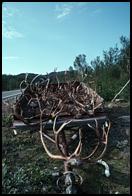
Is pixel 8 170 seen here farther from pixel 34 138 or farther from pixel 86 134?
pixel 86 134

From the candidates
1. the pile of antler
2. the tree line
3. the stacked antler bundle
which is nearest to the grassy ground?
the pile of antler

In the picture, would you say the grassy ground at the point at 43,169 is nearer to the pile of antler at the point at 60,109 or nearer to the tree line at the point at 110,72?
the pile of antler at the point at 60,109

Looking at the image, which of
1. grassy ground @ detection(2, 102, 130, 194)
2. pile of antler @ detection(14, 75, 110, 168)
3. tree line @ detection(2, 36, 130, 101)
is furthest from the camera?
tree line @ detection(2, 36, 130, 101)

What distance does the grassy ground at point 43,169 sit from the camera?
4.52 m

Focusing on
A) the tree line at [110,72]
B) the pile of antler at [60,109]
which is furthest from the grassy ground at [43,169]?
the tree line at [110,72]

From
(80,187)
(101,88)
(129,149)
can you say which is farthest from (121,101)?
(80,187)

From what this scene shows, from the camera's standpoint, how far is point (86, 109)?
6188 millimetres

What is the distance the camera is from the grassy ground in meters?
4.52

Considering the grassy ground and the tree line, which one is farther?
the tree line

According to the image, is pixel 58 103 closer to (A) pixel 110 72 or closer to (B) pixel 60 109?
(B) pixel 60 109

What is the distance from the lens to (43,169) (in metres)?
5.18

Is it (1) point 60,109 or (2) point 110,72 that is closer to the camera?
(1) point 60,109

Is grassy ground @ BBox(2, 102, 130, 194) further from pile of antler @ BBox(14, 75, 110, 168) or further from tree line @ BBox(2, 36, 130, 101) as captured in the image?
tree line @ BBox(2, 36, 130, 101)

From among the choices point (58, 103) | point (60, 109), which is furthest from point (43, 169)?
point (58, 103)
